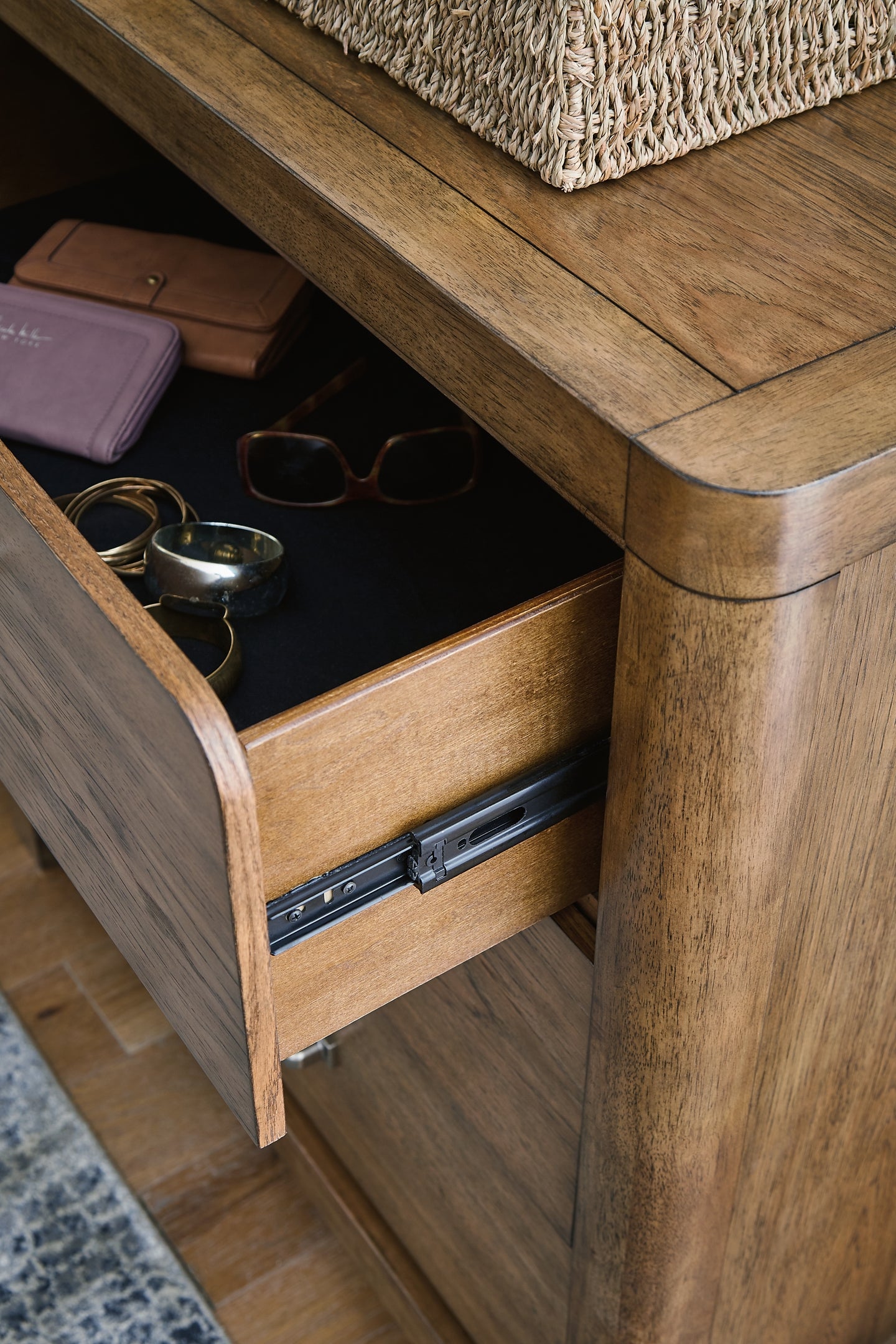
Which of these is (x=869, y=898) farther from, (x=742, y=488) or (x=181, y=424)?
(x=181, y=424)

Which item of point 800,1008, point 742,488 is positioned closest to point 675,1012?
point 800,1008

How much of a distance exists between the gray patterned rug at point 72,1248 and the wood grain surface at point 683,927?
0.41 meters

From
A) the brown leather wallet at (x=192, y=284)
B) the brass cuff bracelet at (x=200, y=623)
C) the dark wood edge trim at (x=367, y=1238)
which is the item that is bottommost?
the dark wood edge trim at (x=367, y=1238)

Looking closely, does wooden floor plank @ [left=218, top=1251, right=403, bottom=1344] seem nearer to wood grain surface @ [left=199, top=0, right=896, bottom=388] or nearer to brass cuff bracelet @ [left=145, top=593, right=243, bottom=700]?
brass cuff bracelet @ [left=145, top=593, right=243, bottom=700]

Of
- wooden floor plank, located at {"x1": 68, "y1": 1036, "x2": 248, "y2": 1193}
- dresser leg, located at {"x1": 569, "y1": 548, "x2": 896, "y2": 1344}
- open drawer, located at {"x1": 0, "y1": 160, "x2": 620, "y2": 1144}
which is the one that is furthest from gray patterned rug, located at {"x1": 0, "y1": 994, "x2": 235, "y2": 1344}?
open drawer, located at {"x1": 0, "y1": 160, "x2": 620, "y2": 1144}

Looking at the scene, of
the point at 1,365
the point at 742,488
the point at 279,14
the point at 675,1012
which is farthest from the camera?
the point at 1,365

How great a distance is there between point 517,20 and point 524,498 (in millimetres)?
230

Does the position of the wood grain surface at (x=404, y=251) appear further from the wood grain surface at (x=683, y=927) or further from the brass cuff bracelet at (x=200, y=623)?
the brass cuff bracelet at (x=200, y=623)

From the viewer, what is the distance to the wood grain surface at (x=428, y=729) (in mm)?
411

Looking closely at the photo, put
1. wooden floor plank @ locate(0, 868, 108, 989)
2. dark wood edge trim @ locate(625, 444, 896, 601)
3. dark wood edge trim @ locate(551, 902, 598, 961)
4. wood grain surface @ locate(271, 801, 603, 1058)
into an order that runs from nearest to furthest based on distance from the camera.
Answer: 1. dark wood edge trim @ locate(625, 444, 896, 601)
2. wood grain surface @ locate(271, 801, 603, 1058)
3. dark wood edge trim @ locate(551, 902, 598, 961)
4. wooden floor plank @ locate(0, 868, 108, 989)

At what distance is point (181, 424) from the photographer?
2.34 feet

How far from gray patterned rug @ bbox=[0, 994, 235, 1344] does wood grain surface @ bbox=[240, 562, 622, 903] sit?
0.64 meters

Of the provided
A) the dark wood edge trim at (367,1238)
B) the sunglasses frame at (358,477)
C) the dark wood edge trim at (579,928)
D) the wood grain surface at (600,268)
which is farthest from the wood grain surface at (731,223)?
the dark wood edge trim at (367,1238)

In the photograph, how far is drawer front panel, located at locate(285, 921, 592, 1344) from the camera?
2.06 ft
